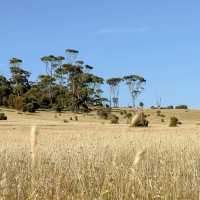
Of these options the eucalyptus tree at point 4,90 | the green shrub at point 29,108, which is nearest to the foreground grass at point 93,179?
the green shrub at point 29,108

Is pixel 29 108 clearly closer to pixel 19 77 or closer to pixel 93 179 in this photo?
pixel 19 77

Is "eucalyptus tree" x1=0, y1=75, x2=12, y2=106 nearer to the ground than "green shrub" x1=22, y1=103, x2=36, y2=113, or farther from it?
farther from it

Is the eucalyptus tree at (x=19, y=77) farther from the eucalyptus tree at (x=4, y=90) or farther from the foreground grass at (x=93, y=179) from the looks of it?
the foreground grass at (x=93, y=179)

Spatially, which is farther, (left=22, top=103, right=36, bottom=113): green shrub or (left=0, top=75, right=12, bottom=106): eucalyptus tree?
(left=0, top=75, right=12, bottom=106): eucalyptus tree

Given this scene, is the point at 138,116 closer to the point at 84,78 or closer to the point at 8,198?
the point at 8,198

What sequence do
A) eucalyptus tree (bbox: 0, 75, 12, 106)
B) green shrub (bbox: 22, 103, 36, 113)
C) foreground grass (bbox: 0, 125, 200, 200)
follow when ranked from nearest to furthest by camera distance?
foreground grass (bbox: 0, 125, 200, 200) → green shrub (bbox: 22, 103, 36, 113) → eucalyptus tree (bbox: 0, 75, 12, 106)

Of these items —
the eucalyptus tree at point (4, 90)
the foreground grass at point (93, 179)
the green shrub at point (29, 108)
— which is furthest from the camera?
the eucalyptus tree at point (4, 90)

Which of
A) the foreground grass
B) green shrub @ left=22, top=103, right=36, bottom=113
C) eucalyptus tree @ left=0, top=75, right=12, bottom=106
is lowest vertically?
the foreground grass

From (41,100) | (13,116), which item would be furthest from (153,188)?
(41,100)

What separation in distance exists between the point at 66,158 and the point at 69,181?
1997 mm

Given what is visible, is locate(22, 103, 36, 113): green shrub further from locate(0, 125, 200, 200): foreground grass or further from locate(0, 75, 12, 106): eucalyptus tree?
locate(0, 125, 200, 200): foreground grass

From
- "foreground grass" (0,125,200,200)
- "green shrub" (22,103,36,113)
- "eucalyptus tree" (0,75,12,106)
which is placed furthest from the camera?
"eucalyptus tree" (0,75,12,106)

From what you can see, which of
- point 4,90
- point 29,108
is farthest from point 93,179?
point 4,90

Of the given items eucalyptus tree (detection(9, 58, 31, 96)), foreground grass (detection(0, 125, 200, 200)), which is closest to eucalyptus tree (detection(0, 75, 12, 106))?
eucalyptus tree (detection(9, 58, 31, 96))
